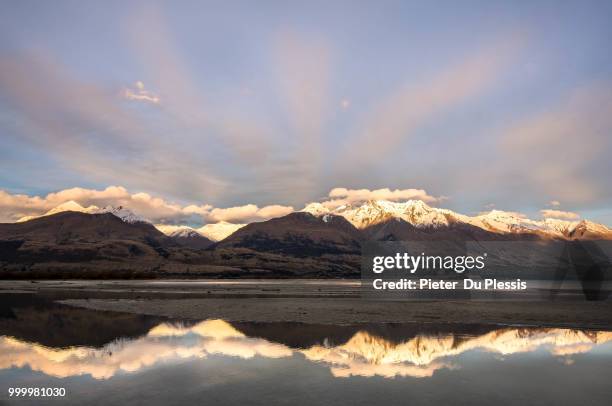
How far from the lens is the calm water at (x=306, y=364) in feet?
59.5

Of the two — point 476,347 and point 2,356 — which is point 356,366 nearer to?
point 476,347

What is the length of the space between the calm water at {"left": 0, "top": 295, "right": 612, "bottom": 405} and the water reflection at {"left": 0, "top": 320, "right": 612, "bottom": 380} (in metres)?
0.07

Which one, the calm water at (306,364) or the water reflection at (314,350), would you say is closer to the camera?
the calm water at (306,364)

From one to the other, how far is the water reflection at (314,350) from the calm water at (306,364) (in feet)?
0.23

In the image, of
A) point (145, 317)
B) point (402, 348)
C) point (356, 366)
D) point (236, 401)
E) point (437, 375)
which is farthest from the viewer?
point (145, 317)

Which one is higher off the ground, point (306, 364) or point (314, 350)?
point (306, 364)

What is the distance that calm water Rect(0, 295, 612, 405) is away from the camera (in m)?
18.1

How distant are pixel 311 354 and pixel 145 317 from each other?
24.9 m

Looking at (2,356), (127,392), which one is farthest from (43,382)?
(2,356)

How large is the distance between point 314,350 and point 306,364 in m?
3.96

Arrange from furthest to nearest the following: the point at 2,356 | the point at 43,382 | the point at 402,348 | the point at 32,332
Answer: the point at 32,332 < the point at 402,348 < the point at 2,356 < the point at 43,382

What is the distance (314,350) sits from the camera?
91.1 ft

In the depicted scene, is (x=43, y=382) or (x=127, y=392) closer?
(x=127, y=392)

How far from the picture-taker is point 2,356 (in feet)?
83.5
